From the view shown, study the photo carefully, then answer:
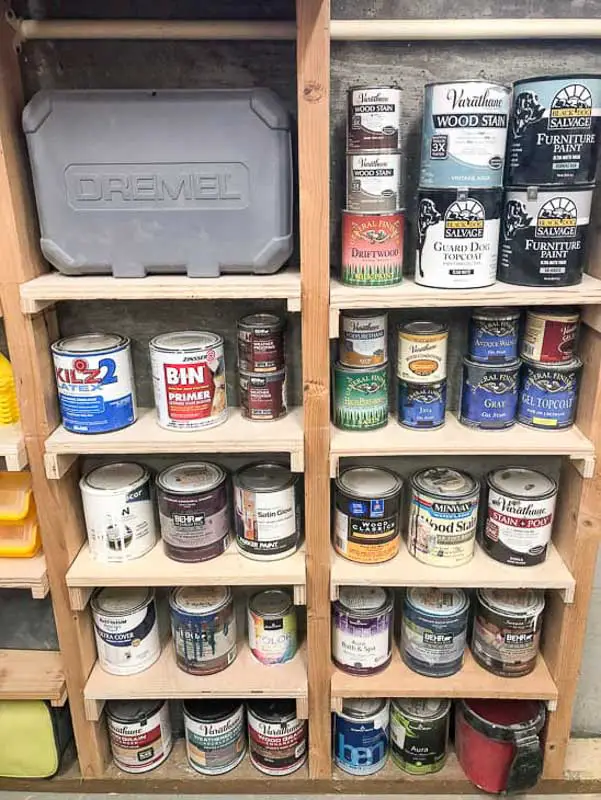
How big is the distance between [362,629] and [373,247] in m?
0.80

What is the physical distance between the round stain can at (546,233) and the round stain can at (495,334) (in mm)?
83

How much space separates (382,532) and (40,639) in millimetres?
904

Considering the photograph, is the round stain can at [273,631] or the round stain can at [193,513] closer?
the round stain can at [193,513]

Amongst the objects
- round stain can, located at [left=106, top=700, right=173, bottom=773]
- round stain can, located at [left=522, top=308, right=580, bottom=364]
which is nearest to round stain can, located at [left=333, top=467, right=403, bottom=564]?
round stain can, located at [left=522, top=308, right=580, bottom=364]

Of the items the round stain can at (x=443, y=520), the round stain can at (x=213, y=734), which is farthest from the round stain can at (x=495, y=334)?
the round stain can at (x=213, y=734)

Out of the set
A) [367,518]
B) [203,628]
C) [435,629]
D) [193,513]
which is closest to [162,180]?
[193,513]

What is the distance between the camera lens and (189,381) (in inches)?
49.8

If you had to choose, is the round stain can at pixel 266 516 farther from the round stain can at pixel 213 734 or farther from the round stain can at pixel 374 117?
the round stain can at pixel 374 117

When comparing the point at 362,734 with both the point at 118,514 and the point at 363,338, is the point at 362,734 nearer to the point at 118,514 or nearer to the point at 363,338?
the point at 118,514

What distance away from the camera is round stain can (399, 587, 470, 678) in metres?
1.47

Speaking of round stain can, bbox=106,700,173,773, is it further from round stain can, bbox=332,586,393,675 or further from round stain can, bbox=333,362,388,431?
round stain can, bbox=333,362,388,431

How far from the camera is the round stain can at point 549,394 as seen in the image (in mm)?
1299

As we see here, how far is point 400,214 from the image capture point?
1.21 metres

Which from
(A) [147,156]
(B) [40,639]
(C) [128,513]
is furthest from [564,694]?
(A) [147,156]
